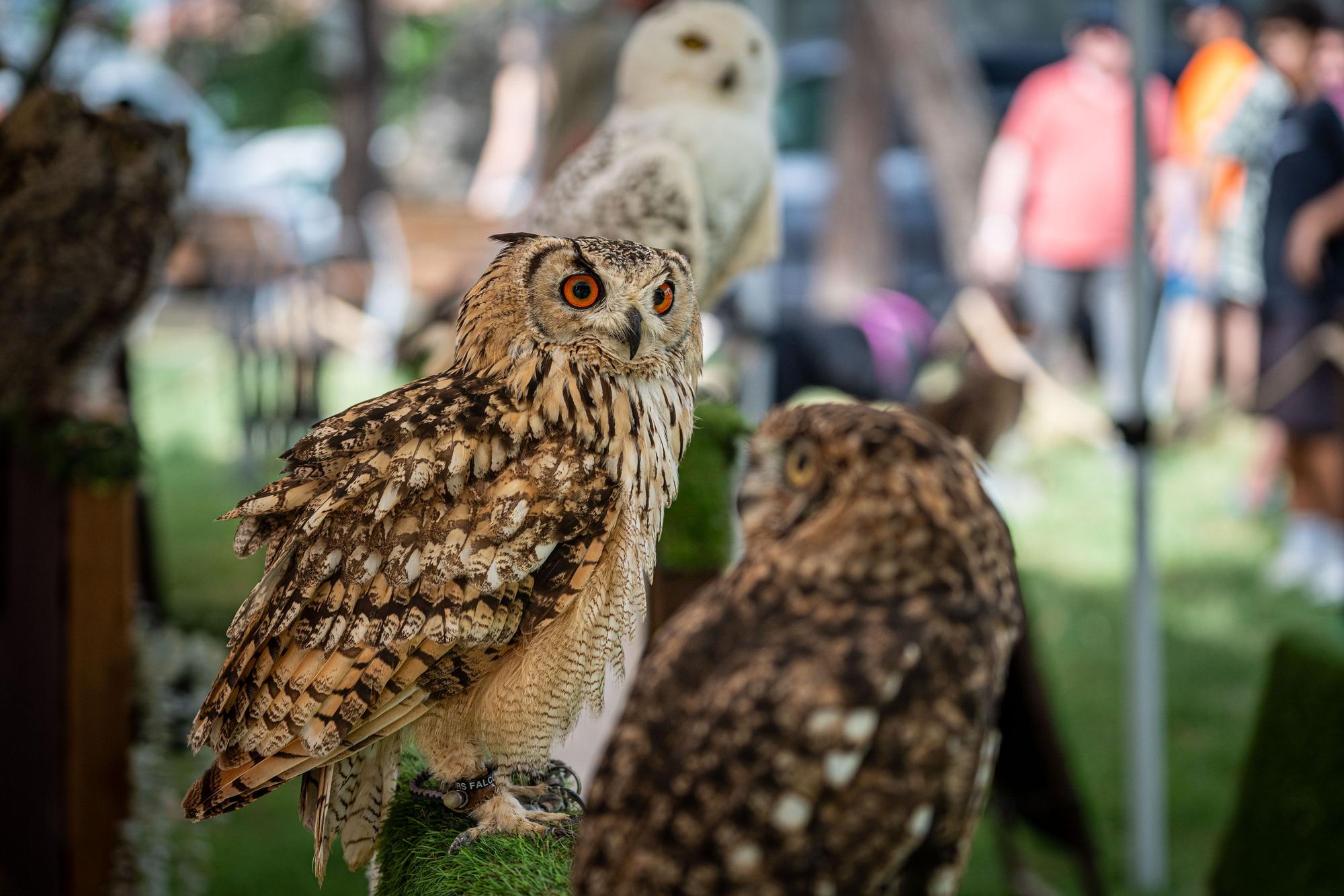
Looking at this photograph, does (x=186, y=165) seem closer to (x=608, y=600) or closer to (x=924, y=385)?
(x=608, y=600)

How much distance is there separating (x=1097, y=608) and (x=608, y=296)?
19.0 ft

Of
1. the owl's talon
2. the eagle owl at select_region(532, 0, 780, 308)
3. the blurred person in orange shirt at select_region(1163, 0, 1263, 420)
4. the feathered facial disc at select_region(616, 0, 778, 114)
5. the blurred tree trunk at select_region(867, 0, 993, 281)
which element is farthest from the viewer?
the blurred tree trunk at select_region(867, 0, 993, 281)

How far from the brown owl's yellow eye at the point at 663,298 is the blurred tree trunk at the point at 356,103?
14056 mm

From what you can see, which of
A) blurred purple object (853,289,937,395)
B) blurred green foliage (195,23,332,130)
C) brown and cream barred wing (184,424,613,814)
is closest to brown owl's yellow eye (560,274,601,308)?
brown and cream barred wing (184,424,613,814)

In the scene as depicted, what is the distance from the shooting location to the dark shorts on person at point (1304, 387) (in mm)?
6281

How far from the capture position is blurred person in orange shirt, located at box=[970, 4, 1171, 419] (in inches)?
336

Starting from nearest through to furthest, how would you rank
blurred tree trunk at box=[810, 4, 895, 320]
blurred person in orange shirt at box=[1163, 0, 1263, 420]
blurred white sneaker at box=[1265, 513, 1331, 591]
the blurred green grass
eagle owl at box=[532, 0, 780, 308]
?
1. eagle owl at box=[532, 0, 780, 308]
2. the blurred green grass
3. blurred white sneaker at box=[1265, 513, 1331, 591]
4. blurred person in orange shirt at box=[1163, 0, 1263, 420]
5. blurred tree trunk at box=[810, 4, 895, 320]

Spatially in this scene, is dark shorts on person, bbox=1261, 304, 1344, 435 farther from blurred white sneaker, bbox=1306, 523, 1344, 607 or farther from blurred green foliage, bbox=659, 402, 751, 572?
blurred green foliage, bbox=659, 402, 751, 572

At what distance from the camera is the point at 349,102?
15.8 meters

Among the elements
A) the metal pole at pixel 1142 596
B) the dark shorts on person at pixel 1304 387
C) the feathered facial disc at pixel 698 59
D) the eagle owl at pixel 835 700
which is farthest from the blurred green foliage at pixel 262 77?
the eagle owl at pixel 835 700

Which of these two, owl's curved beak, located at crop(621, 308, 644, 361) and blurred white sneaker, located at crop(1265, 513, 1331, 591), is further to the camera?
blurred white sneaker, located at crop(1265, 513, 1331, 591)

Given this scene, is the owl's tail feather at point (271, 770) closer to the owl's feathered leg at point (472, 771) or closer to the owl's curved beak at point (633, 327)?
the owl's feathered leg at point (472, 771)

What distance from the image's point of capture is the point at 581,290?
1.68 metres

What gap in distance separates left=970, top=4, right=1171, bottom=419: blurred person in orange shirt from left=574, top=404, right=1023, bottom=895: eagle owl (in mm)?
7266
